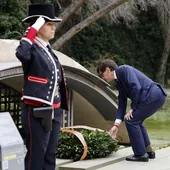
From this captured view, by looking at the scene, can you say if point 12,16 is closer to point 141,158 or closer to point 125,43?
point 125,43

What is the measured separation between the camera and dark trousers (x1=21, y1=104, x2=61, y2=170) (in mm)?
5164

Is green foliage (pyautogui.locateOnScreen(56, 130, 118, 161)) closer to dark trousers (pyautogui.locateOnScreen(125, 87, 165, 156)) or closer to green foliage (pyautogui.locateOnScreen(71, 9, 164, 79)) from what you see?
dark trousers (pyautogui.locateOnScreen(125, 87, 165, 156))

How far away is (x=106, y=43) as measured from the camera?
101 feet

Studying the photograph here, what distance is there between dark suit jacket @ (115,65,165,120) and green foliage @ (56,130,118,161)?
1.57ft

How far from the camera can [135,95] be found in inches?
285

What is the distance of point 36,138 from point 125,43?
1104 inches

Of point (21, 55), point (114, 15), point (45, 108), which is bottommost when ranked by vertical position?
point (45, 108)

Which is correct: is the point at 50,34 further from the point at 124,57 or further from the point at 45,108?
the point at 124,57

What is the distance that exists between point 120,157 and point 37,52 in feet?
10.4

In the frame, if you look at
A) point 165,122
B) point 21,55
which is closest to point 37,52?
point 21,55

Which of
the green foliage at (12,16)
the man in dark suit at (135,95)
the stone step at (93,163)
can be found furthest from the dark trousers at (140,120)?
the green foliage at (12,16)

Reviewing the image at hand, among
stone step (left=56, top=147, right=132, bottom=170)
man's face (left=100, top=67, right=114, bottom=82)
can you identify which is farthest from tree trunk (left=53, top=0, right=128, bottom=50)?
man's face (left=100, top=67, right=114, bottom=82)

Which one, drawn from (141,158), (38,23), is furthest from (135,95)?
(38,23)

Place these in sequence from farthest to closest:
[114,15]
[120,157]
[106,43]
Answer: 1. [106,43]
2. [114,15]
3. [120,157]
